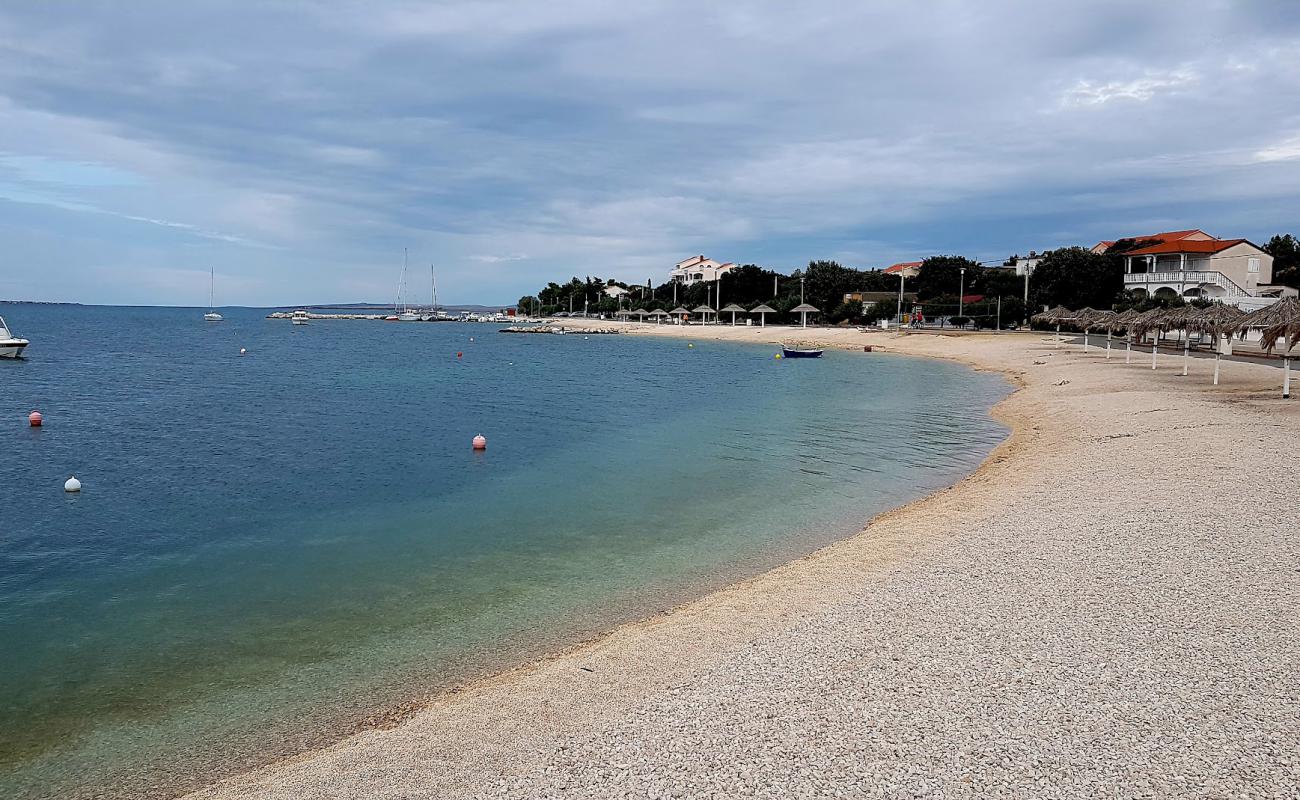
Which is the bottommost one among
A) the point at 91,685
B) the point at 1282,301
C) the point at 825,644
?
the point at 91,685

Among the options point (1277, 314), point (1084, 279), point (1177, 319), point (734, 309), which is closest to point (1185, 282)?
point (1084, 279)

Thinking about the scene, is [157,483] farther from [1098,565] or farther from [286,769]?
[1098,565]

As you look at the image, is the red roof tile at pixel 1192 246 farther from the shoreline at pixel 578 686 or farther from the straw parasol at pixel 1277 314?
the shoreline at pixel 578 686

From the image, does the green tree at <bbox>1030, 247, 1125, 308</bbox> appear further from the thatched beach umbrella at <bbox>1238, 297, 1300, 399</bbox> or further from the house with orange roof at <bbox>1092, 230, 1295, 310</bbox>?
the thatched beach umbrella at <bbox>1238, 297, 1300, 399</bbox>

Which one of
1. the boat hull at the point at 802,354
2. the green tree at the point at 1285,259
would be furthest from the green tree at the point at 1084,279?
the boat hull at the point at 802,354

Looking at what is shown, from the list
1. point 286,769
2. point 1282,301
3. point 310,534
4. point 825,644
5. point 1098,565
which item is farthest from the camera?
point 1282,301

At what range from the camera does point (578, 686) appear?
7.00 metres

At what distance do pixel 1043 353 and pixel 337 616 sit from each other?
1866 inches

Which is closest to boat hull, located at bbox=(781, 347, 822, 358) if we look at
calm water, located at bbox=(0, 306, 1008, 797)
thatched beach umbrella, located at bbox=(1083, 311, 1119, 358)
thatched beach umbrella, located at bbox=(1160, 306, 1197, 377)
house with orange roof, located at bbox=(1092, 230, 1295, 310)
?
thatched beach umbrella, located at bbox=(1083, 311, 1119, 358)

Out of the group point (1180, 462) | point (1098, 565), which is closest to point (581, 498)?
point (1098, 565)

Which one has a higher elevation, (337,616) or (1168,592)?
(1168,592)

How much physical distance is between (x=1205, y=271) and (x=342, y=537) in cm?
7439

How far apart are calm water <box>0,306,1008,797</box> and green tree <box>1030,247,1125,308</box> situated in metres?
51.4

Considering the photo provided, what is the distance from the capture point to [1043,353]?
158 ft
